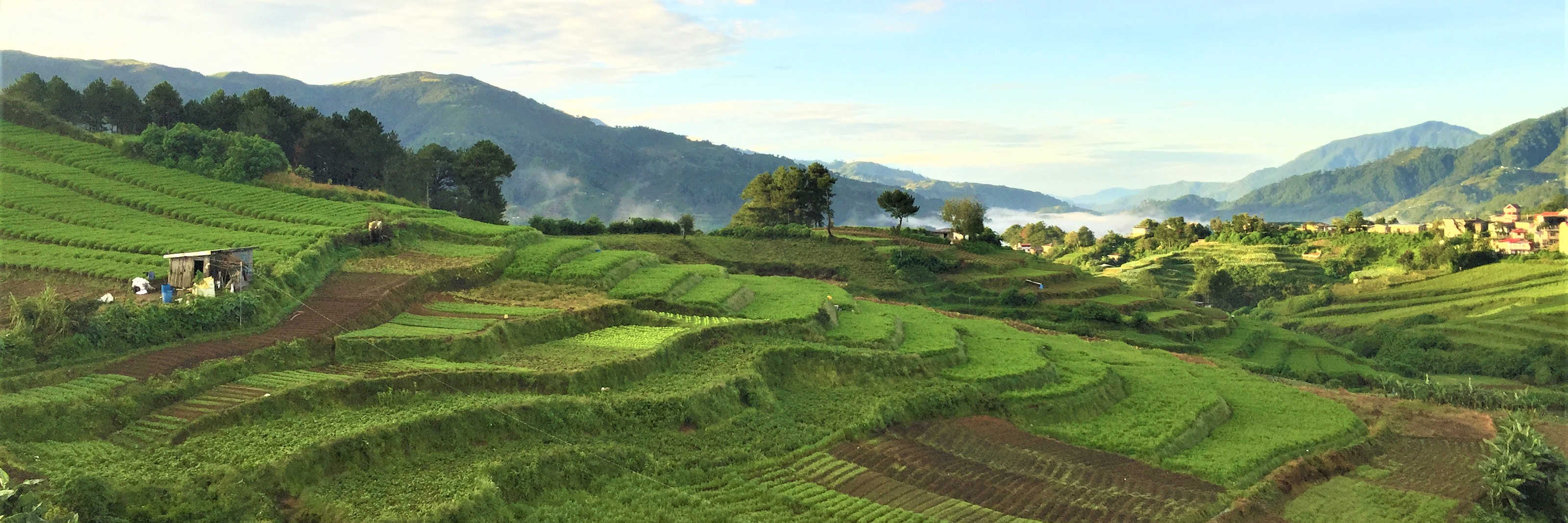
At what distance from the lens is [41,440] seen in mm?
18062

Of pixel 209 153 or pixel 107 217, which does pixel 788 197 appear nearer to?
pixel 209 153

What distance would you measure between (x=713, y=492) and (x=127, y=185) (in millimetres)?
35204

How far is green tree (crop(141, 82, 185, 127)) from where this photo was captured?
5481 cm

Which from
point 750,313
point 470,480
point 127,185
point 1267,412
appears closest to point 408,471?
point 470,480

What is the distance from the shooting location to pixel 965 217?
251 ft

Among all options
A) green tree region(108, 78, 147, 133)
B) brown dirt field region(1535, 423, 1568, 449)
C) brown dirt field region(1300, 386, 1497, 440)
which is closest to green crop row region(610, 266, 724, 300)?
brown dirt field region(1300, 386, 1497, 440)

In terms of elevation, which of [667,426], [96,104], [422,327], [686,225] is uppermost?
[96,104]

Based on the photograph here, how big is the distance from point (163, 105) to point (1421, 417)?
2507 inches

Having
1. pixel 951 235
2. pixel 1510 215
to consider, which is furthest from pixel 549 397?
pixel 1510 215

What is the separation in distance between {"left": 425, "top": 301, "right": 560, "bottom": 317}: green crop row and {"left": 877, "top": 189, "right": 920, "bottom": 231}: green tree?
43353 millimetres

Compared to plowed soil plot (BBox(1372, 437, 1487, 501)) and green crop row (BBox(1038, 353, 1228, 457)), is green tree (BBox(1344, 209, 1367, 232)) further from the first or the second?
plowed soil plot (BBox(1372, 437, 1487, 501))

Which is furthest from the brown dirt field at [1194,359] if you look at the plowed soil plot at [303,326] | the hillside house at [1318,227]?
the hillside house at [1318,227]

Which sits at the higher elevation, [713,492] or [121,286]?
[121,286]

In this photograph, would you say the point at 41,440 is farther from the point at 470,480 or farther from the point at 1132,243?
the point at 1132,243
